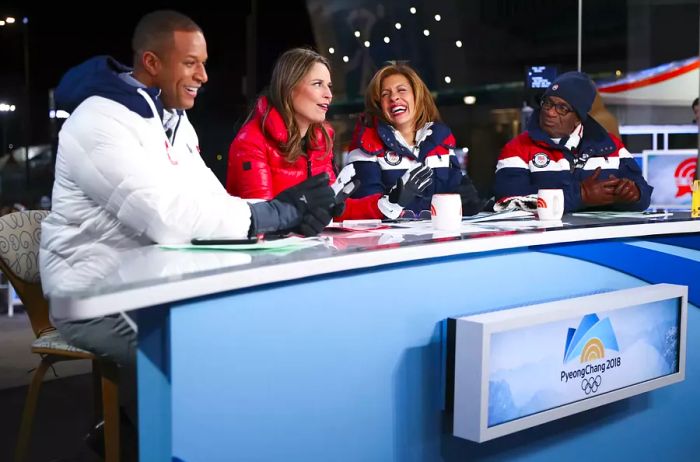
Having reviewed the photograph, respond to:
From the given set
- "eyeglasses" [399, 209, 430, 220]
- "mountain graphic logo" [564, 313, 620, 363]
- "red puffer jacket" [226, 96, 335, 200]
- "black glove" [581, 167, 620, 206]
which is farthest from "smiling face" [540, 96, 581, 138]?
"mountain graphic logo" [564, 313, 620, 363]

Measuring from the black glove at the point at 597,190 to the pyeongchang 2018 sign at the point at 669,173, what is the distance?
3542mm

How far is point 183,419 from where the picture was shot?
146 cm

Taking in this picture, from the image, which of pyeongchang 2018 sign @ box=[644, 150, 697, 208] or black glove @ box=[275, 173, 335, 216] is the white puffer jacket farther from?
pyeongchang 2018 sign @ box=[644, 150, 697, 208]

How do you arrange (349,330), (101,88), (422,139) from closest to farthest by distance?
(349,330) < (101,88) < (422,139)

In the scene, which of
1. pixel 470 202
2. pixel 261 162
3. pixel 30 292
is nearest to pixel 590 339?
pixel 470 202

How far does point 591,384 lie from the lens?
7.25 ft

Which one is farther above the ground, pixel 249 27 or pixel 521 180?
pixel 249 27

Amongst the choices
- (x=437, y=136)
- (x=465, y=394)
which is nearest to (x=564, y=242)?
(x=465, y=394)

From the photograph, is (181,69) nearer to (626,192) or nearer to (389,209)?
(389,209)

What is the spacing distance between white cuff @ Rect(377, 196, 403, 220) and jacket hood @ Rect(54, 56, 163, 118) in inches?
32.1

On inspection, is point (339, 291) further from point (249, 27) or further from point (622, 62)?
point (622, 62)

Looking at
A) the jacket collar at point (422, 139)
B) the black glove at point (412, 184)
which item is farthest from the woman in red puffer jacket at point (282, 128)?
the black glove at point (412, 184)

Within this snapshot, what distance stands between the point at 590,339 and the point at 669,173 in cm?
470

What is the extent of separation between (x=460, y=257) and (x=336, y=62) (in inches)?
348
